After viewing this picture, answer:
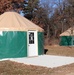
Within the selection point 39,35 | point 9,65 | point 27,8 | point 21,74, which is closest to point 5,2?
point 27,8

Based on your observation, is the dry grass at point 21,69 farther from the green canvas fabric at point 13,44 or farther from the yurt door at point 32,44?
the yurt door at point 32,44

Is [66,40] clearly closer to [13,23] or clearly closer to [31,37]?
[31,37]

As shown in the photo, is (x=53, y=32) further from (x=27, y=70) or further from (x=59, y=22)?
(x=27, y=70)

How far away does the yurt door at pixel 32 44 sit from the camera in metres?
18.1

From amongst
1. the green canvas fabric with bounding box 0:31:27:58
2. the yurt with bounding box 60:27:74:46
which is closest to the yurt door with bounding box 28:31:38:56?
the green canvas fabric with bounding box 0:31:27:58

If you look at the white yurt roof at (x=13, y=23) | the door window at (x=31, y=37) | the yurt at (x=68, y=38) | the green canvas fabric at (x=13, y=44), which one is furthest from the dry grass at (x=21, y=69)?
the yurt at (x=68, y=38)

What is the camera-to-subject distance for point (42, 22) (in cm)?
4559

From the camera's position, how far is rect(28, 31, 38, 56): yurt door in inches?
712

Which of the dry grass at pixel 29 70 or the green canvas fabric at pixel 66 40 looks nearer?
the dry grass at pixel 29 70

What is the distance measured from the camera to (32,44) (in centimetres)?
1825

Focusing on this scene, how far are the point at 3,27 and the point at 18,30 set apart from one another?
104 centimetres

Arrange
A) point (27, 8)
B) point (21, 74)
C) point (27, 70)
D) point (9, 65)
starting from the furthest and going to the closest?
point (27, 8), point (9, 65), point (27, 70), point (21, 74)

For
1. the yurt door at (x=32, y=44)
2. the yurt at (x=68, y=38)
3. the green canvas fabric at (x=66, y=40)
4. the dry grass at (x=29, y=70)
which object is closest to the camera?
the dry grass at (x=29, y=70)

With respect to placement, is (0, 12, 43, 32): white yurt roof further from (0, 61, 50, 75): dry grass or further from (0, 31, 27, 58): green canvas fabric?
(0, 61, 50, 75): dry grass
